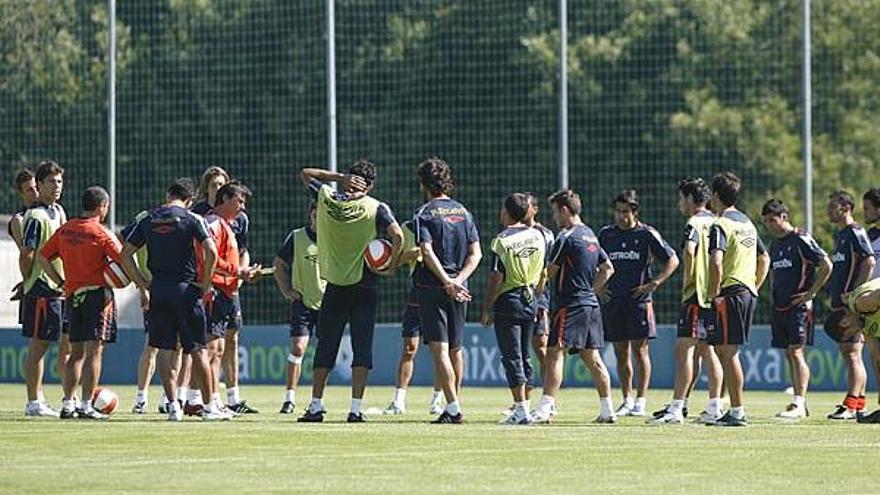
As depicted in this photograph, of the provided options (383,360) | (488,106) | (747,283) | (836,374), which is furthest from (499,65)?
(747,283)

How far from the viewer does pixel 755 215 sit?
147 ft

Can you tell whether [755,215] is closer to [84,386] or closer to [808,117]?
[808,117]

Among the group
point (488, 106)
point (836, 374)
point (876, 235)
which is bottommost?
point (836, 374)

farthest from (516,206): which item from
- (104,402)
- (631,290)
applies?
(104,402)

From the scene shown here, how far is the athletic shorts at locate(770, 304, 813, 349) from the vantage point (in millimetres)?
20766

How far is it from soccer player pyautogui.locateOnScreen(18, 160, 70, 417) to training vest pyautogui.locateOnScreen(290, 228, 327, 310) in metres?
2.73

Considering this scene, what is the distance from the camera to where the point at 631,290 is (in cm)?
2091

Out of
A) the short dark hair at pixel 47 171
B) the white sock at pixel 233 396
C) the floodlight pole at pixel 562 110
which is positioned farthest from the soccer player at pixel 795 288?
the floodlight pole at pixel 562 110

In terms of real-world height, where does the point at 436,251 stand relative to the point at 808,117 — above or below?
below

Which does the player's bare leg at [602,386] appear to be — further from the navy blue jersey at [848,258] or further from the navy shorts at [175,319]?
the navy shorts at [175,319]

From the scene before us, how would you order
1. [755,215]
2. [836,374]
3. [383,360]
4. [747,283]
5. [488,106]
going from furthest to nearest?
1. [755,215]
2. [488,106]
3. [383,360]
4. [836,374]
5. [747,283]

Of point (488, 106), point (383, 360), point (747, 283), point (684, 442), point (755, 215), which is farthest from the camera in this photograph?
point (755, 215)

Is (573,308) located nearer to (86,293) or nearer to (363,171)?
(363,171)

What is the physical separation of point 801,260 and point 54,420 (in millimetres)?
7406
